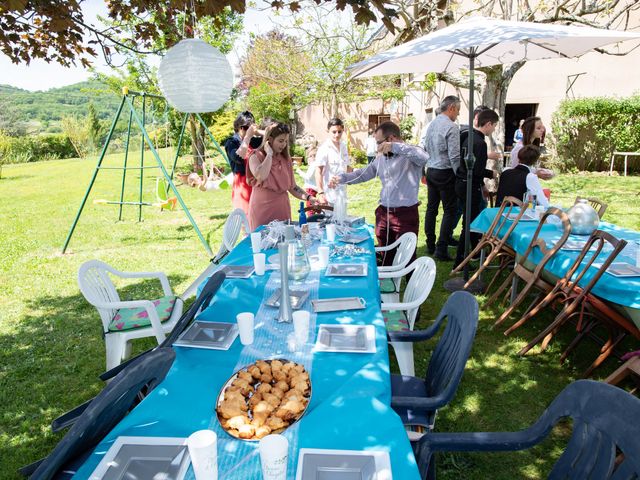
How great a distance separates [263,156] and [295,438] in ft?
10.4

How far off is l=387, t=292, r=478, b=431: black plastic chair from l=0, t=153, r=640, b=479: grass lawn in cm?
→ 54

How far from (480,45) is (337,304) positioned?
10.2 feet

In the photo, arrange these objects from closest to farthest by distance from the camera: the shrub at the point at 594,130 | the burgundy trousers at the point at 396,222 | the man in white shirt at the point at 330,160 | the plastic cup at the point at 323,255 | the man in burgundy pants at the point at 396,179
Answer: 1. the plastic cup at the point at 323,255
2. the man in burgundy pants at the point at 396,179
3. the burgundy trousers at the point at 396,222
4. the man in white shirt at the point at 330,160
5. the shrub at the point at 594,130

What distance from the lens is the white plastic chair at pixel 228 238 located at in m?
4.12

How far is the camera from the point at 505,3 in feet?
23.5

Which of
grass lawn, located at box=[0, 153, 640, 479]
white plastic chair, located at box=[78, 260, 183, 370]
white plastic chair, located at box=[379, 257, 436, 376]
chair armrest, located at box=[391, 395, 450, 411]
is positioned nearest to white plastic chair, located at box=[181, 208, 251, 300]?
grass lawn, located at box=[0, 153, 640, 479]

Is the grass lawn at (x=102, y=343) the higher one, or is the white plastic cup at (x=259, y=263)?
the white plastic cup at (x=259, y=263)

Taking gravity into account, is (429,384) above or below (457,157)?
below

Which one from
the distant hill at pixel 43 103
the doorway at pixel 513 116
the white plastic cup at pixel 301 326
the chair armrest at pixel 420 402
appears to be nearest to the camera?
the chair armrest at pixel 420 402

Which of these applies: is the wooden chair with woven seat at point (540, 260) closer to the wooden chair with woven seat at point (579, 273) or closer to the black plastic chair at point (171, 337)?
the wooden chair with woven seat at point (579, 273)

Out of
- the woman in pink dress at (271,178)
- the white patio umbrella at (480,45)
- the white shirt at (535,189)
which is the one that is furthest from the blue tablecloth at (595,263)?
the woman in pink dress at (271,178)

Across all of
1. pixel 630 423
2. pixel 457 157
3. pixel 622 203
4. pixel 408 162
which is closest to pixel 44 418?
pixel 630 423

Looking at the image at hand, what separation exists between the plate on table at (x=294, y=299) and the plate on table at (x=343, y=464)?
106cm

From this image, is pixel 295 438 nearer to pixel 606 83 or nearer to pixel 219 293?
pixel 219 293
